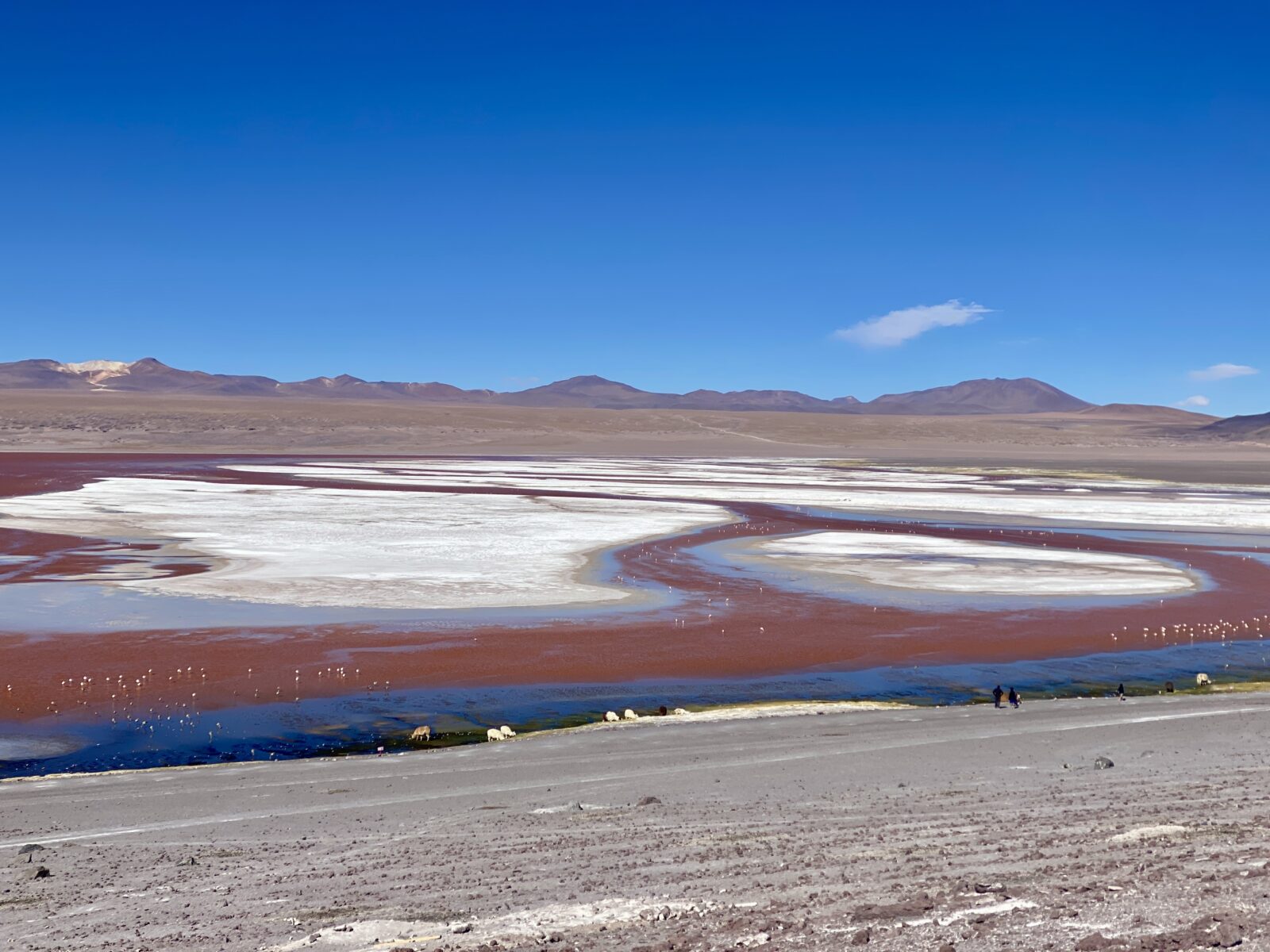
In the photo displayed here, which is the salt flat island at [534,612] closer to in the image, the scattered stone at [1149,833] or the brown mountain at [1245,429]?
the scattered stone at [1149,833]

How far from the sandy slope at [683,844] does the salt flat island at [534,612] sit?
310 centimetres

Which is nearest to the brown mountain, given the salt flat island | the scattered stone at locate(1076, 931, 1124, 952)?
the salt flat island

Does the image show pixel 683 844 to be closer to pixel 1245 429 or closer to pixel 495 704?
pixel 495 704

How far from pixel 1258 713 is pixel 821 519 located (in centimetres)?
3140

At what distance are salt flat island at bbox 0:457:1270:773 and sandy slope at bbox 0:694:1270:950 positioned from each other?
10.2 ft

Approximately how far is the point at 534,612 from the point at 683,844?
15663 millimetres

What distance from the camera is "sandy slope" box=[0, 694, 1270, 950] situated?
7676 millimetres

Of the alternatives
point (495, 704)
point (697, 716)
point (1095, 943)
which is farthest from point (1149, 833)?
point (495, 704)

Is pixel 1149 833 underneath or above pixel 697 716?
above

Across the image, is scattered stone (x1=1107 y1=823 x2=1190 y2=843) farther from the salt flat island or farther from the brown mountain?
the brown mountain

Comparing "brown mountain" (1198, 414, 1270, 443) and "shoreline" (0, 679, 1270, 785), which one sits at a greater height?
"brown mountain" (1198, 414, 1270, 443)

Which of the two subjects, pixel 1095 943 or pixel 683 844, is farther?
pixel 683 844

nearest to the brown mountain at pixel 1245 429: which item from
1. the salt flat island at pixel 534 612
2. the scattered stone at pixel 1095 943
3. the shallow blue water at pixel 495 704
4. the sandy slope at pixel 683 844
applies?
the salt flat island at pixel 534 612

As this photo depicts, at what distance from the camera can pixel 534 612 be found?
25266mm
